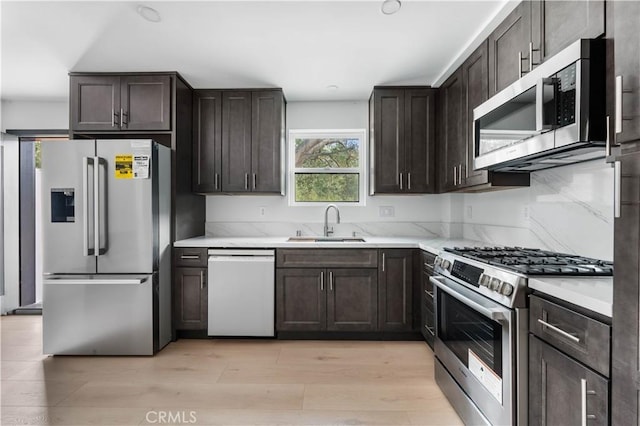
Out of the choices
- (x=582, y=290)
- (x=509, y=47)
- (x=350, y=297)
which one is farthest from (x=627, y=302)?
(x=350, y=297)

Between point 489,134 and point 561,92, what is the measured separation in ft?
2.03

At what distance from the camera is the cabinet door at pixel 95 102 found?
10.1ft

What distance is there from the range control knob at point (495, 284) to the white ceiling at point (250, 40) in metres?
1.69

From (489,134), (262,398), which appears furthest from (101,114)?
(489,134)

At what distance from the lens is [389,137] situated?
3.32 m

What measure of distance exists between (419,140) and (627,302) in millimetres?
2565

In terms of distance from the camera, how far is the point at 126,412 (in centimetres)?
198

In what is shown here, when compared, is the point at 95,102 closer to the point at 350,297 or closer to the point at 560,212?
the point at 350,297

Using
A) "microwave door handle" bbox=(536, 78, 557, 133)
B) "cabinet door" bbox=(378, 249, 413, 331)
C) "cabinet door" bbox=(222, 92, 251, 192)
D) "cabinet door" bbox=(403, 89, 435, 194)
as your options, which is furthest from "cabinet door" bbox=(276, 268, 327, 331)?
"microwave door handle" bbox=(536, 78, 557, 133)

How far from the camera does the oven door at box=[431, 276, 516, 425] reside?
1437 mm

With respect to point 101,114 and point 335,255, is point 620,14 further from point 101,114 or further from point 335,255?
point 101,114

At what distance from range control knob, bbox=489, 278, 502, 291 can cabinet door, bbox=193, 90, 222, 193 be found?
2.68 m

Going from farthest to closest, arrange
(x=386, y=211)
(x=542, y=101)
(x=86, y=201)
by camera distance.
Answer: (x=386, y=211) → (x=86, y=201) → (x=542, y=101)

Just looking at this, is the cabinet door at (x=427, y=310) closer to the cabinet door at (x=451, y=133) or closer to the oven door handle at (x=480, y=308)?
the oven door handle at (x=480, y=308)
